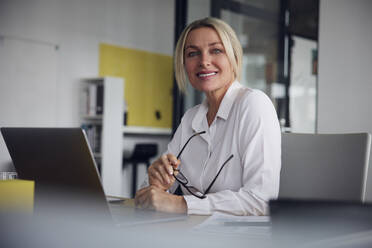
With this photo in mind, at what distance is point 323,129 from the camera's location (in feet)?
10.1

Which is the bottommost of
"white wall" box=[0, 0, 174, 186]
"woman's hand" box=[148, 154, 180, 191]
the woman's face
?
"woman's hand" box=[148, 154, 180, 191]

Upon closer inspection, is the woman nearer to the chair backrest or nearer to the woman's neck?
the woman's neck

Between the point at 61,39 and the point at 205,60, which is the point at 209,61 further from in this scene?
the point at 61,39

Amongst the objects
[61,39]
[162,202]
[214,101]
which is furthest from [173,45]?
[162,202]

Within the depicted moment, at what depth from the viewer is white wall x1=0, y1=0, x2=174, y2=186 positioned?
17.2ft

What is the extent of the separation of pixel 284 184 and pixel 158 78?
534 centimetres

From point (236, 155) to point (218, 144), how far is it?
10 cm

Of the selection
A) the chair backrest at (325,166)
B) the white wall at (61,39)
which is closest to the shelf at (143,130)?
the white wall at (61,39)

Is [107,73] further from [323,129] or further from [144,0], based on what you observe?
[323,129]

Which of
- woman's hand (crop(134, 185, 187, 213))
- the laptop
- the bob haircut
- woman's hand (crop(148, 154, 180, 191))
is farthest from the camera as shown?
the bob haircut

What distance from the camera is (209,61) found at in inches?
67.9

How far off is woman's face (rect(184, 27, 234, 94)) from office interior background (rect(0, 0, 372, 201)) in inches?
30.7

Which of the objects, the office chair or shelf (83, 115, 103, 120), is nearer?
shelf (83, 115, 103, 120)

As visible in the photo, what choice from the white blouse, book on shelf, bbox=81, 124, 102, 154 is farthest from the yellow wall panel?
the white blouse
